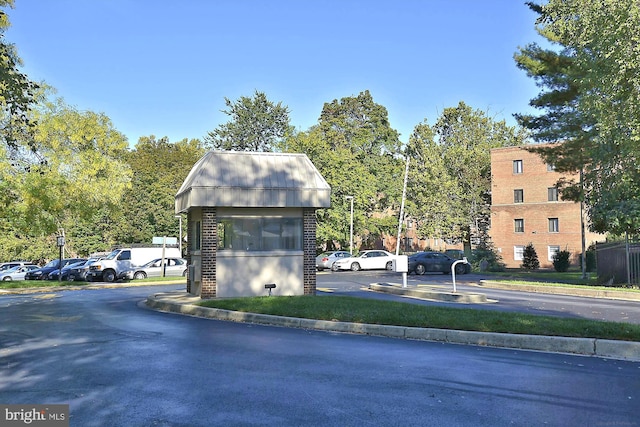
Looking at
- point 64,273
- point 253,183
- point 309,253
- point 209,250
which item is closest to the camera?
point 209,250

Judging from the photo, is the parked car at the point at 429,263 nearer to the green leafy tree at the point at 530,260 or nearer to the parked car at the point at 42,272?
the green leafy tree at the point at 530,260

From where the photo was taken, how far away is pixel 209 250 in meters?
17.9

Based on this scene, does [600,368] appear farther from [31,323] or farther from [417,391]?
[31,323]

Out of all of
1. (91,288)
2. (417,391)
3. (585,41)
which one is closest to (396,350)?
(417,391)

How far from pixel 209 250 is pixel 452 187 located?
148 feet

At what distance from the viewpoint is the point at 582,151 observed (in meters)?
27.8

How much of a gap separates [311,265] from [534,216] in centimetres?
4040

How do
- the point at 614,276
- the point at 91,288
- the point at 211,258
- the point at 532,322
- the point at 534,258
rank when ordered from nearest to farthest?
the point at 532,322
the point at 211,258
the point at 614,276
the point at 91,288
the point at 534,258

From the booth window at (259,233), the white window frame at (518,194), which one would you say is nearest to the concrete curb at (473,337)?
the booth window at (259,233)

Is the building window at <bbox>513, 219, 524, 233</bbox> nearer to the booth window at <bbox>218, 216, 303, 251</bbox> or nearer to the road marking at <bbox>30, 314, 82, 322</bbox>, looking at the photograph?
the booth window at <bbox>218, 216, 303, 251</bbox>

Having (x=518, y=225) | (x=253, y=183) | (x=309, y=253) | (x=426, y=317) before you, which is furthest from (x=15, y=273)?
(x=518, y=225)

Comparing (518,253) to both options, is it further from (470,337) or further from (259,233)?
(470,337)

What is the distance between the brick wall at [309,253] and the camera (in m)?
Answer: 18.6

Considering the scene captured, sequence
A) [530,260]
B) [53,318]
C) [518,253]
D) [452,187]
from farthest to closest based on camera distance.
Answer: [452,187] < [518,253] < [530,260] < [53,318]
